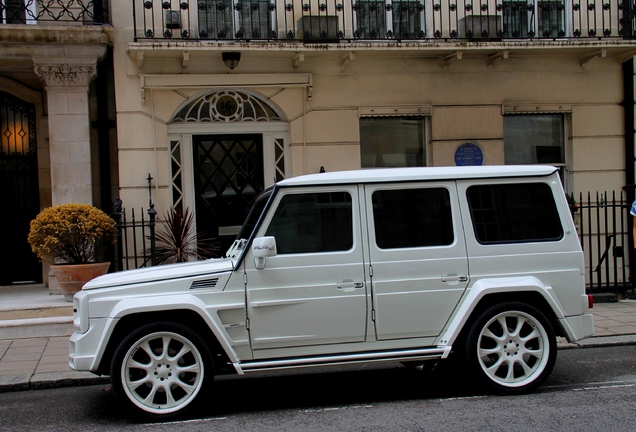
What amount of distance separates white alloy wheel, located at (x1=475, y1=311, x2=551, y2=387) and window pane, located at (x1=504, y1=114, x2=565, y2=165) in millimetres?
7285

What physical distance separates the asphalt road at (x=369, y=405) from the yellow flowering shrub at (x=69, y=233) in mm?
3342

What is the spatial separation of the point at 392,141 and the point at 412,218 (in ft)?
22.2

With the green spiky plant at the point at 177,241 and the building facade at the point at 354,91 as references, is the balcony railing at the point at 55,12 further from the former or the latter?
the green spiky plant at the point at 177,241

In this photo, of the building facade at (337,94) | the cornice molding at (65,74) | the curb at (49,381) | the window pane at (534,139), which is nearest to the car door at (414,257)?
the curb at (49,381)

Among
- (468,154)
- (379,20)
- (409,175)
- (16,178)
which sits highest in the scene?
(379,20)

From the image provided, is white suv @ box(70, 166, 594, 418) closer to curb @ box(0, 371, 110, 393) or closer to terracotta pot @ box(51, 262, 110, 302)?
curb @ box(0, 371, 110, 393)

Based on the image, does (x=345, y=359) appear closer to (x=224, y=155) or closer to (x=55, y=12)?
(x=224, y=155)

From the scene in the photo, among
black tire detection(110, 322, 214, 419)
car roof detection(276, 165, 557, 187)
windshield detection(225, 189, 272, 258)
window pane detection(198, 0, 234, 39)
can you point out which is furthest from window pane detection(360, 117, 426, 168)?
black tire detection(110, 322, 214, 419)

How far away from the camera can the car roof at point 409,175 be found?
611 cm

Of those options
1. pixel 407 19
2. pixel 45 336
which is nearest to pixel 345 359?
pixel 45 336

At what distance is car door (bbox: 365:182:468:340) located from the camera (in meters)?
6.06

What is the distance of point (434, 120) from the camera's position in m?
12.6

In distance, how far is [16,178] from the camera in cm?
1245

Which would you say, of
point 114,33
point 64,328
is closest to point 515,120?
point 114,33
